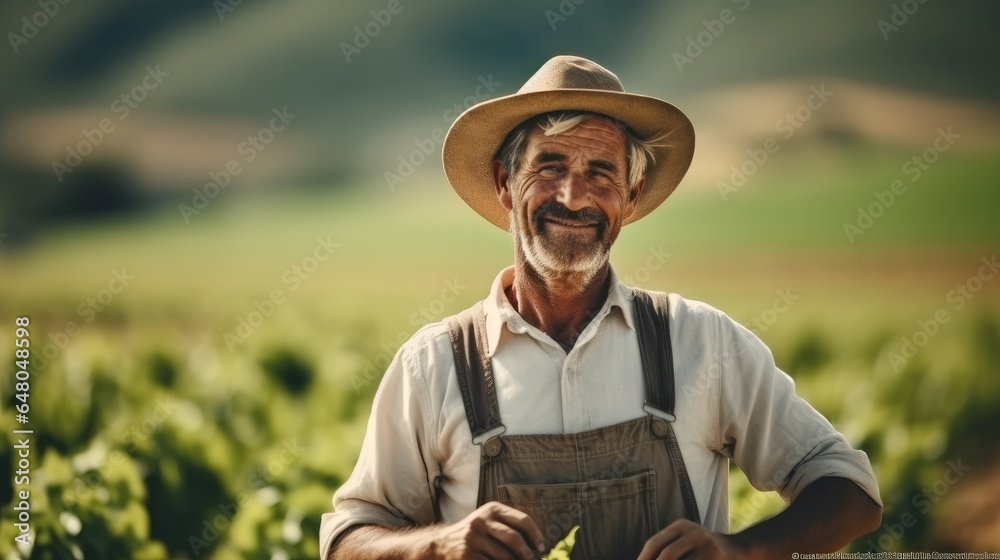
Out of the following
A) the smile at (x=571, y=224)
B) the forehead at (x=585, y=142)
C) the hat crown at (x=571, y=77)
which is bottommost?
the smile at (x=571, y=224)

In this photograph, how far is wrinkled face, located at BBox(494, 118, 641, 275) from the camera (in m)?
2.53

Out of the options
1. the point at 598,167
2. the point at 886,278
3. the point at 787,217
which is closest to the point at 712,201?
the point at 787,217

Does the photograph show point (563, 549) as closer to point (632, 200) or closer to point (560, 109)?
point (632, 200)

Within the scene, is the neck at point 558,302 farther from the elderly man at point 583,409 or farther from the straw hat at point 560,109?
the straw hat at point 560,109

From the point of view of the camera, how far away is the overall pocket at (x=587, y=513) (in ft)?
7.86

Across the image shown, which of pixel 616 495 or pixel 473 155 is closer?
pixel 616 495

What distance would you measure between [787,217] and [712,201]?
1.19 ft

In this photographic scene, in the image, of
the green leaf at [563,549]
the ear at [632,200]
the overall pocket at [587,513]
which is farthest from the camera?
the ear at [632,200]

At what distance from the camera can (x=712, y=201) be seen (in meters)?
5.02

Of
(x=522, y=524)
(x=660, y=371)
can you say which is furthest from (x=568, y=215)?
→ (x=522, y=524)

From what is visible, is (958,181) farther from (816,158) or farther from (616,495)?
(616,495)

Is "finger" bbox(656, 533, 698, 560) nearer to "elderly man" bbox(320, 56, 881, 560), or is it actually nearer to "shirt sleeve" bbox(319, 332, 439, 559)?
"elderly man" bbox(320, 56, 881, 560)

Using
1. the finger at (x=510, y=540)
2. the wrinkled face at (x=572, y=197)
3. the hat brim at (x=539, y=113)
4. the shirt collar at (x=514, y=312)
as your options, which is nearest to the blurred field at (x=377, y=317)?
the hat brim at (x=539, y=113)

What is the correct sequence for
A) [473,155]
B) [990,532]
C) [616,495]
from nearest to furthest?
[616,495] < [473,155] < [990,532]
